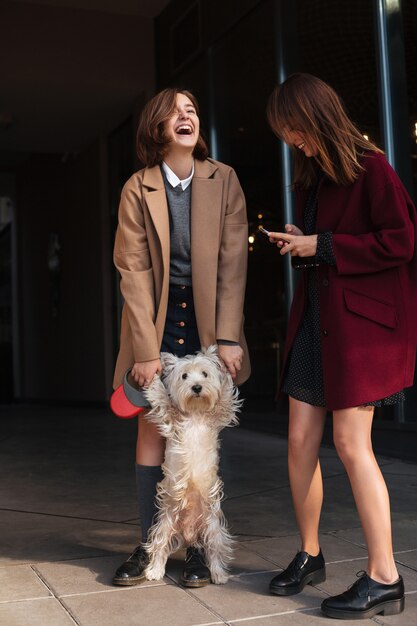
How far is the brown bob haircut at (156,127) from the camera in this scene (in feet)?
8.55

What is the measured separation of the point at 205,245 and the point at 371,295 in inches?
23.9

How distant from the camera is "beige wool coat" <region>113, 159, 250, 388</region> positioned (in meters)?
2.60

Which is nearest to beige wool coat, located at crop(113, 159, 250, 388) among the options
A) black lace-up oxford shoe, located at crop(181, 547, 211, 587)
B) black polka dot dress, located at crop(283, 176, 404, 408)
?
black polka dot dress, located at crop(283, 176, 404, 408)

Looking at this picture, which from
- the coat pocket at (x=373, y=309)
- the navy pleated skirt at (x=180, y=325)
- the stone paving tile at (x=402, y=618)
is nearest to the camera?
the stone paving tile at (x=402, y=618)

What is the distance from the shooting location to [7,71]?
8188 millimetres

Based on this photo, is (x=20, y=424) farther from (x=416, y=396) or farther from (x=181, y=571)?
(x=181, y=571)

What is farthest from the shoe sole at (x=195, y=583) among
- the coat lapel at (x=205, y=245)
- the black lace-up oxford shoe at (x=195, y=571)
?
the coat lapel at (x=205, y=245)

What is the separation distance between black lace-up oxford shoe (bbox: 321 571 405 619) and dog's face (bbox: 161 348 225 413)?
674 mm

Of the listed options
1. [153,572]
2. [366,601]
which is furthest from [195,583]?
[366,601]

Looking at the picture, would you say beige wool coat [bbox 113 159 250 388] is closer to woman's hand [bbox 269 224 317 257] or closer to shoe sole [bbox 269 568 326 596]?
woman's hand [bbox 269 224 317 257]

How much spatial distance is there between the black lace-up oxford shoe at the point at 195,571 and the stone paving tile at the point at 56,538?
1.57ft

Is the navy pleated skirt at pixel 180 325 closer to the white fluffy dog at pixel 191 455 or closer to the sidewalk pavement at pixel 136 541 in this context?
the white fluffy dog at pixel 191 455

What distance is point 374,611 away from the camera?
2.19 metres

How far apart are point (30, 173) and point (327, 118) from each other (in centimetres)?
1215
